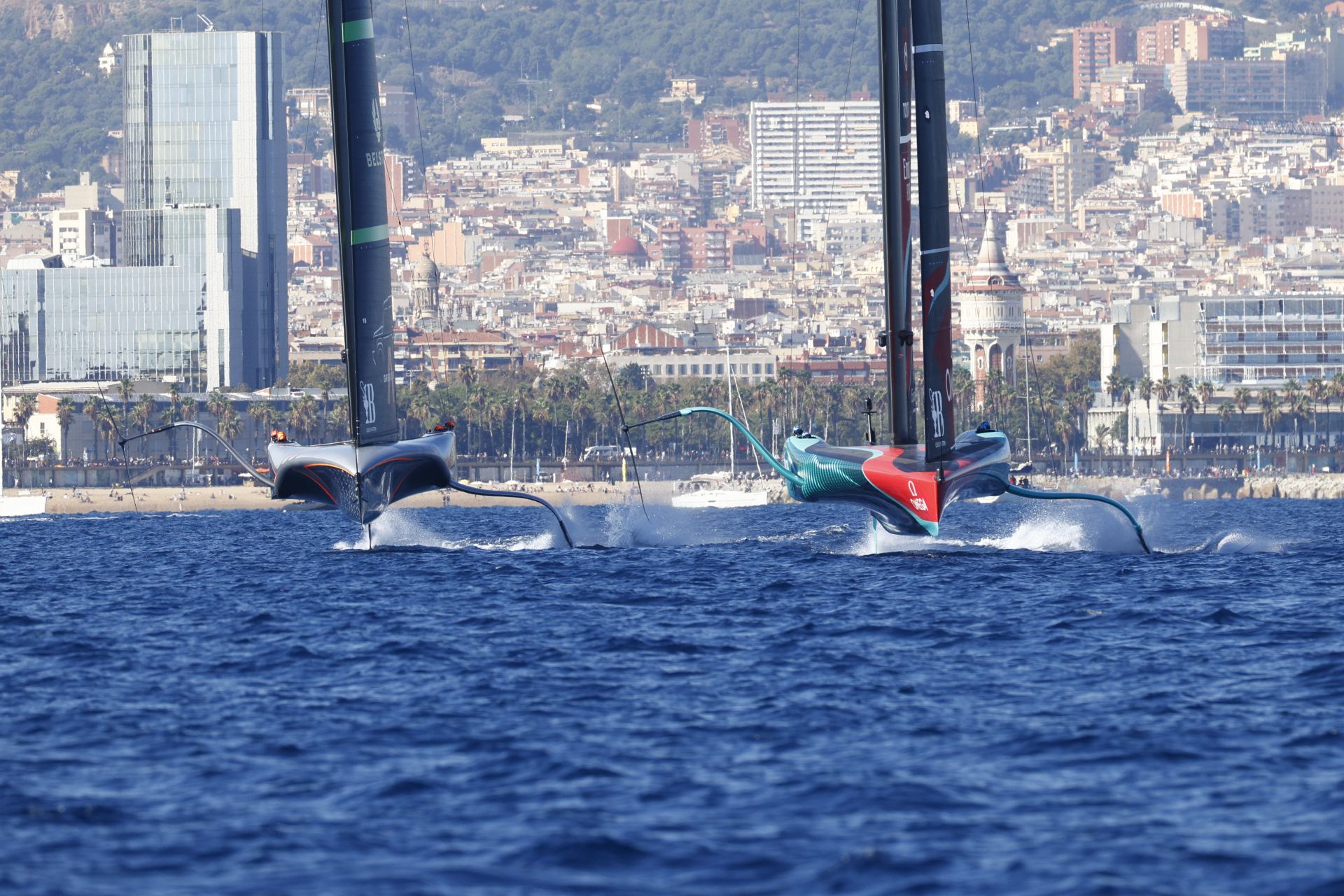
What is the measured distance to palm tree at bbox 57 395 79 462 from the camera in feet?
565

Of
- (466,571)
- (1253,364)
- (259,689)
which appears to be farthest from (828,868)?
(1253,364)

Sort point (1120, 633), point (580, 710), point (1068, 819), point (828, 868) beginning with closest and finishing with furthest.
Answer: point (828, 868), point (1068, 819), point (580, 710), point (1120, 633)

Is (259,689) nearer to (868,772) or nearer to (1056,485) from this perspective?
(868,772)

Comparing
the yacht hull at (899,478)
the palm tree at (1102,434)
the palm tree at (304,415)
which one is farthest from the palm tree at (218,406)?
the yacht hull at (899,478)

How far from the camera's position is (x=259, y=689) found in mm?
25953

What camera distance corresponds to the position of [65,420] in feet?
566

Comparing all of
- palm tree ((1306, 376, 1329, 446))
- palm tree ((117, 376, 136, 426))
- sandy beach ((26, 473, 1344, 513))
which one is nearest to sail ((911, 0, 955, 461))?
sandy beach ((26, 473, 1344, 513))

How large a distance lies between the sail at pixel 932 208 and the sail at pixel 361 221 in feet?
31.2

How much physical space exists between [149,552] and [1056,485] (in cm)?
9449

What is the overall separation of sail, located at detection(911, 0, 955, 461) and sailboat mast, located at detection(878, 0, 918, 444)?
257 mm

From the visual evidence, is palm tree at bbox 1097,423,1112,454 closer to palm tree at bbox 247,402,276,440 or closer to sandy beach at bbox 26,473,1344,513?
sandy beach at bbox 26,473,1344,513

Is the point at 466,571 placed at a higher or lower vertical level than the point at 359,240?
lower

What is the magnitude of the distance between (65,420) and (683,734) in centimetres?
15565

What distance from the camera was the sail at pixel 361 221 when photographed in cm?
4441
